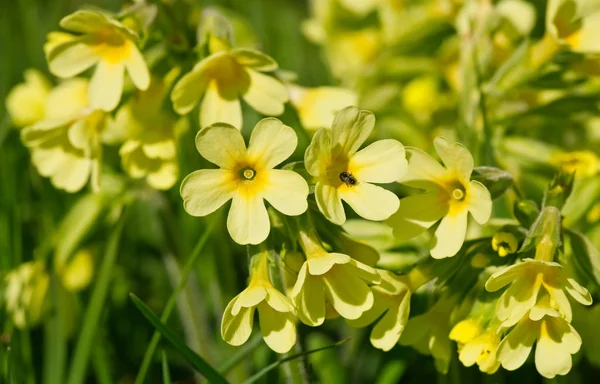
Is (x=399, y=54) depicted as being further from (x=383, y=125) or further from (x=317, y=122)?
(x=317, y=122)

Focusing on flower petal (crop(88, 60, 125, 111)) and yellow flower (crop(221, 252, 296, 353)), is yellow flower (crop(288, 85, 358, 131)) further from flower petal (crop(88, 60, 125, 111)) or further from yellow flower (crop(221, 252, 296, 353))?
yellow flower (crop(221, 252, 296, 353))

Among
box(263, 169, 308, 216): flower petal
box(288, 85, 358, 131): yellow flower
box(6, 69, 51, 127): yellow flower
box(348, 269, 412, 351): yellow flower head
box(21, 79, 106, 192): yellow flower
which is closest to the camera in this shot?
box(263, 169, 308, 216): flower petal

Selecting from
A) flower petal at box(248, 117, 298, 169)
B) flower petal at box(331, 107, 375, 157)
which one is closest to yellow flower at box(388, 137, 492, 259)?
flower petal at box(331, 107, 375, 157)

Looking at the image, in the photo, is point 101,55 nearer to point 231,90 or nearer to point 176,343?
point 231,90

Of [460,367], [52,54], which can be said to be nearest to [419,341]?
[460,367]

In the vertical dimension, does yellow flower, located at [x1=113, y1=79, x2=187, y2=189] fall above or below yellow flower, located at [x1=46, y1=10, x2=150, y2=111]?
below

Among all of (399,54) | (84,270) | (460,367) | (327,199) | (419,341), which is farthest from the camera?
(399,54)

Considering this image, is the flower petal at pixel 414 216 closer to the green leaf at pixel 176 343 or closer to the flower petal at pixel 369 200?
the flower petal at pixel 369 200
